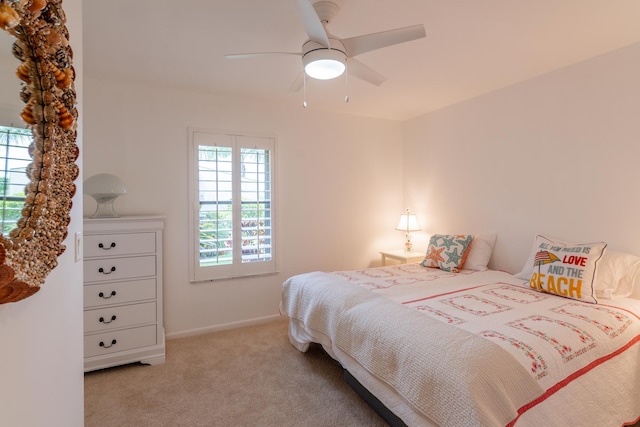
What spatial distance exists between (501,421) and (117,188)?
111 inches

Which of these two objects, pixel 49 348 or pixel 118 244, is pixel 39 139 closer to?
pixel 49 348

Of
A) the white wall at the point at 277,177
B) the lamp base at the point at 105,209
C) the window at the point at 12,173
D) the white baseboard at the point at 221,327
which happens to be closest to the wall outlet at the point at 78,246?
the window at the point at 12,173

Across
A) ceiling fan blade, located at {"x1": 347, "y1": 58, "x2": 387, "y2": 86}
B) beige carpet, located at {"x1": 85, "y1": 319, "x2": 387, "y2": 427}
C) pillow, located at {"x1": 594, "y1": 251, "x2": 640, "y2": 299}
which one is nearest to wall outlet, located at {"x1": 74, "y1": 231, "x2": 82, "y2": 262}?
beige carpet, located at {"x1": 85, "y1": 319, "x2": 387, "y2": 427}

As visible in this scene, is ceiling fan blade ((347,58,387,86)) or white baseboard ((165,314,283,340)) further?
white baseboard ((165,314,283,340))

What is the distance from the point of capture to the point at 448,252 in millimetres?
3127

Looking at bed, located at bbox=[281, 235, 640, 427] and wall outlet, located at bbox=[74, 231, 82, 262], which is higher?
wall outlet, located at bbox=[74, 231, 82, 262]

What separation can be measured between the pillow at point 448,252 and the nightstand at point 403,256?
41 centimetres

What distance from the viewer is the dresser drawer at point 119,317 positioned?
239 centimetres

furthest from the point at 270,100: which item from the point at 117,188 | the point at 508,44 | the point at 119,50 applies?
the point at 508,44

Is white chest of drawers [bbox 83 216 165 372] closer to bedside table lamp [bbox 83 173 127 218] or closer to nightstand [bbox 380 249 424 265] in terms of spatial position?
bedside table lamp [bbox 83 173 127 218]

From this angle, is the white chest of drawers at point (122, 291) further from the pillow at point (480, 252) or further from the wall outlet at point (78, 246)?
the pillow at point (480, 252)

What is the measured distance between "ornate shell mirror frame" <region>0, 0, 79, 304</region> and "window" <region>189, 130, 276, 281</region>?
2.33m

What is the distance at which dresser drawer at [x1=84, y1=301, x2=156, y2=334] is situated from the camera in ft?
7.85

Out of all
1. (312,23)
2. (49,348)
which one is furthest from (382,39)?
(49,348)
